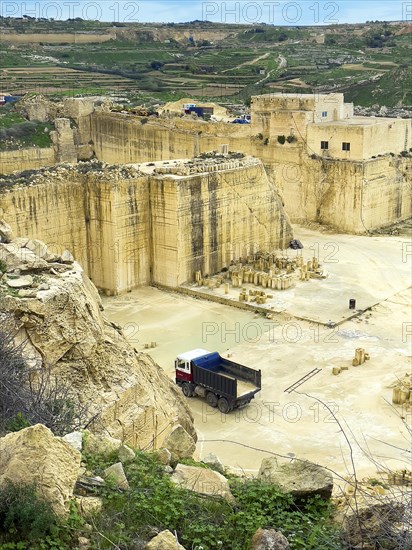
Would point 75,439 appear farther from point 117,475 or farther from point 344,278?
point 344,278

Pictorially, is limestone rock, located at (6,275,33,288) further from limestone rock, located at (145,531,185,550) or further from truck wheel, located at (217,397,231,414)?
truck wheel, located at (217,397,231,414)

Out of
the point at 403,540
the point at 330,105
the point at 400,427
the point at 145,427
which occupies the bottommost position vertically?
the point at 400,427

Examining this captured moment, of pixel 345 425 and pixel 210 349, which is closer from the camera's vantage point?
pixel 345 425

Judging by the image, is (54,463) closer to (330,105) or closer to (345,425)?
(345,425)

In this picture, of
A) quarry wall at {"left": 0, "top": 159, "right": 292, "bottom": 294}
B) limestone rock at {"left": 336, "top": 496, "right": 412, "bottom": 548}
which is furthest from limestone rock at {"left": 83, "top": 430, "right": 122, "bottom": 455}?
quarry wall at {"left": 0, "top": 159, "right": 292, "bottom": 294}

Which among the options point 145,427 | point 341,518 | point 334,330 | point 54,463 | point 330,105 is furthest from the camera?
point 330,105

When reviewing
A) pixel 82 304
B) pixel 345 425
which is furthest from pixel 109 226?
pixel 82 304

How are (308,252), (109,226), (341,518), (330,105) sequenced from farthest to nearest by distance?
(330,105) → (308,252) → (109,226) → (341,518)
